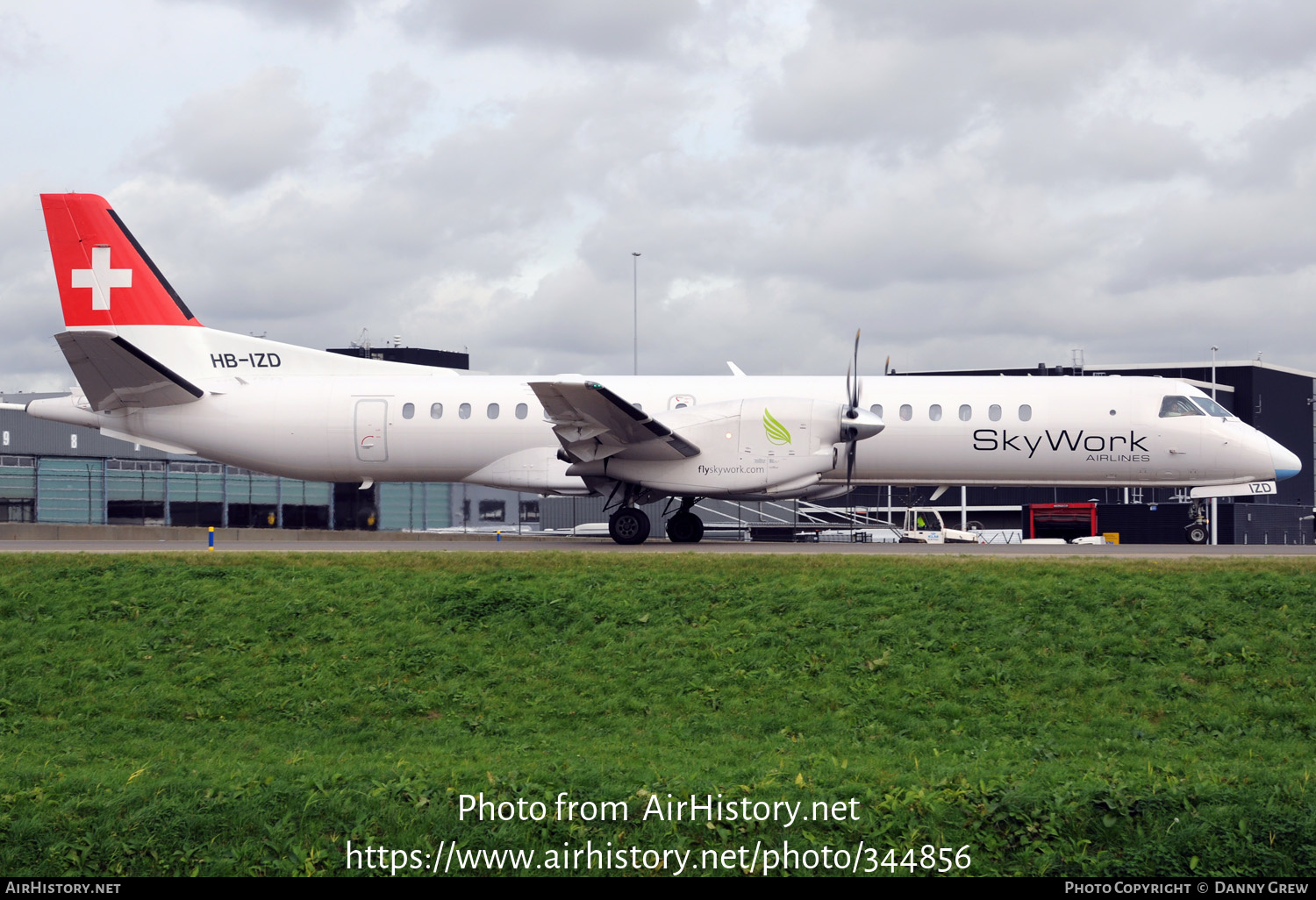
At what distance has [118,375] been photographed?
24469 mm

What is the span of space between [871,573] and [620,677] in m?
4.82

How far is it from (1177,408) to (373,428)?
18.3 metres

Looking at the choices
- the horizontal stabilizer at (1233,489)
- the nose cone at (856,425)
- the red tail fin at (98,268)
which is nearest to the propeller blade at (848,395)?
the nose cone at (856,425)

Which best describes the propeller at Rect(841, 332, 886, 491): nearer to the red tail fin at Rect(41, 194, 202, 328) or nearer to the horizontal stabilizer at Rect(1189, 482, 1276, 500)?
the horizontal stabilizer at Rect(1189, 482, 1276, 500)

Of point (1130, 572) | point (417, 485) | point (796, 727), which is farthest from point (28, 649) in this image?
point (417, 485)

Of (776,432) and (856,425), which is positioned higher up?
(856,425)

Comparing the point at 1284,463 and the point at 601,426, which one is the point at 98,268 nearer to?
the point at 601,426

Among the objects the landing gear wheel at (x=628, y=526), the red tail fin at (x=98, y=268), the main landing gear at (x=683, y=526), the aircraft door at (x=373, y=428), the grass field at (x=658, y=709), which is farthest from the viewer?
the red tail fin at (x=98, y=268)

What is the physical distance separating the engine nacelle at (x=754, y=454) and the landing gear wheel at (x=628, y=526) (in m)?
0.75

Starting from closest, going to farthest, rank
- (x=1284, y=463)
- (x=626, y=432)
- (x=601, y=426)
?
(x=601, y=426) < (x=626, y=432) < (x=1284, y=463)

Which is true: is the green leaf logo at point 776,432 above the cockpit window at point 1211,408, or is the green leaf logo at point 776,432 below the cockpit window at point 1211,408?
below

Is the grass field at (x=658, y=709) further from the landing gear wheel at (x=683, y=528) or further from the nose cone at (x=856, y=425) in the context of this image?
the landing gear wheel at (x=683, y=528)

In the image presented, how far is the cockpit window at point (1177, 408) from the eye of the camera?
24.8 m

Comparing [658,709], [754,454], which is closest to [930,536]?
[754,454]
